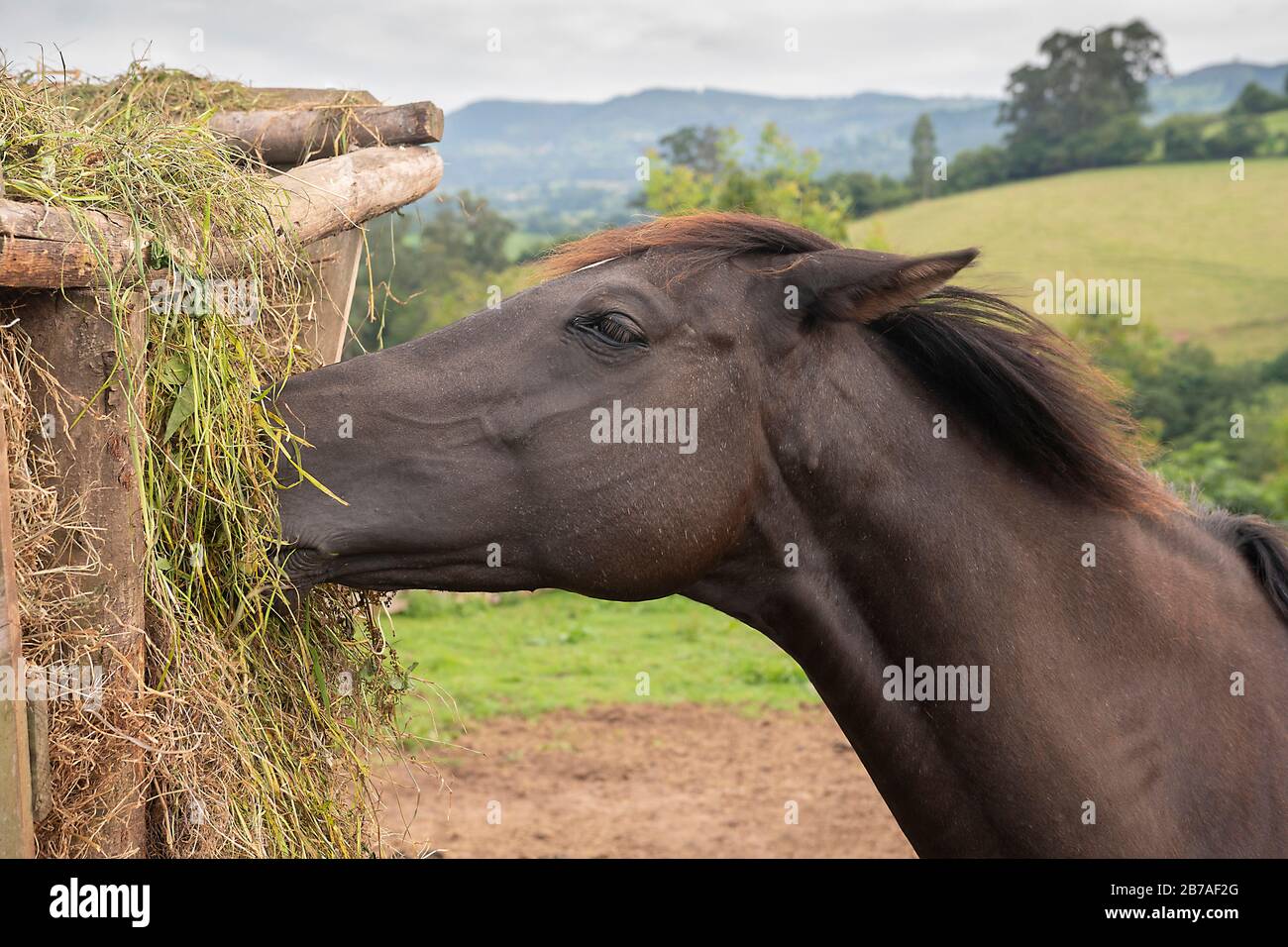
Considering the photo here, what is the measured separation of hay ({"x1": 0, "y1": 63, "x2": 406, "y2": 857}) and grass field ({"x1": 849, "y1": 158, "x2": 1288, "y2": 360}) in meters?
32.0

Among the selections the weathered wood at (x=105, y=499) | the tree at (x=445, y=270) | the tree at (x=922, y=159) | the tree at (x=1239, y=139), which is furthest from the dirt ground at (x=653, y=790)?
the tree at (x=1239, y=139)

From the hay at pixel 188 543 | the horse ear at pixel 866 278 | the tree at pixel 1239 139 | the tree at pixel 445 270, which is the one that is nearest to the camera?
the hay at pixel 188 543

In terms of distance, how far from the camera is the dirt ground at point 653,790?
7.05 meters

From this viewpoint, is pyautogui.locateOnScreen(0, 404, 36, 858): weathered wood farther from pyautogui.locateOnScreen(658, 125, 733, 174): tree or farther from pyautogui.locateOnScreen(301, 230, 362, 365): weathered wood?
pyautogui.locateOnScreen(658, 125, 733, 174): tree

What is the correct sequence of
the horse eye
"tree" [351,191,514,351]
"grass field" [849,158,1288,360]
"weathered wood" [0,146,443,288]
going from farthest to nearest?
1. "grass field" [849,158,1288,360]
2. "tree" [351,191,514,351]
3. the horse eye
4. "weathered wood" [0,146,443,288]

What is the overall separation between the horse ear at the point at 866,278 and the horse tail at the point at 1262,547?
120 centimetres

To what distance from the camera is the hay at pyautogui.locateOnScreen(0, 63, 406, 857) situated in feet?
6.81

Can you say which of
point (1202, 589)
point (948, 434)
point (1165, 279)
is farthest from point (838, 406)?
point (1165, 279)

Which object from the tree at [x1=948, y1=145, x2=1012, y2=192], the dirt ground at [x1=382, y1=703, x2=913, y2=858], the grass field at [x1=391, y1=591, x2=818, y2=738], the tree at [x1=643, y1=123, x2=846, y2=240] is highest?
the tree at [x1=948, y1=145, x2=1012, y2=192]

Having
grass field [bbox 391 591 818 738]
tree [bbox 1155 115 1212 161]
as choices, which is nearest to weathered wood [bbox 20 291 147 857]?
grass field [bbox 391 591 818 738]

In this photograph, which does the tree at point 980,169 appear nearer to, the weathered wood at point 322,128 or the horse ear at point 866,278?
the weathered wood at point 322,128

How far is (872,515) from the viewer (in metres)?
2.59

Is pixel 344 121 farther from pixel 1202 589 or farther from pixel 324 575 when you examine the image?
pixel 1202 589
